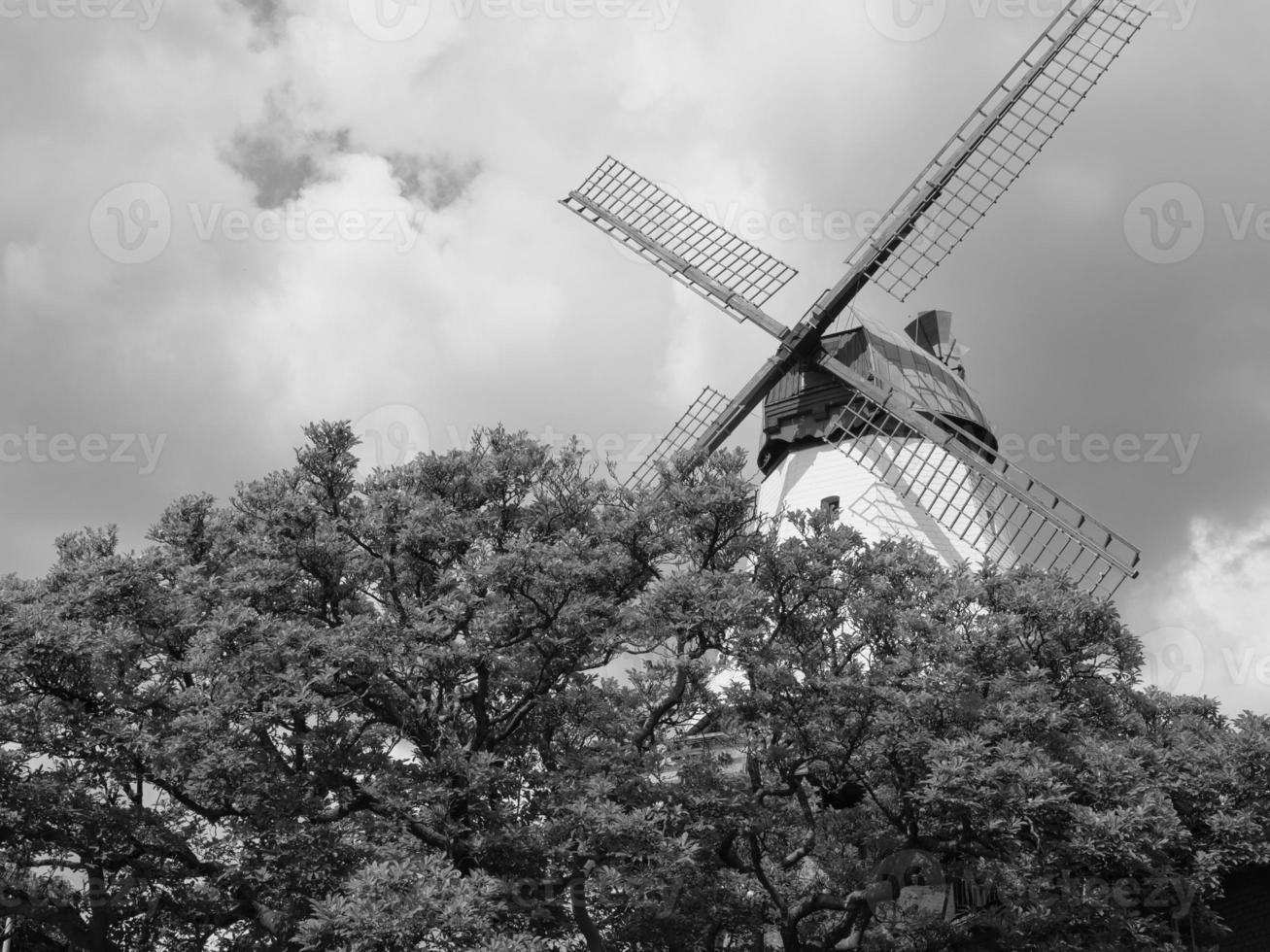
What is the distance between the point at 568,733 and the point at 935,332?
1876 cm

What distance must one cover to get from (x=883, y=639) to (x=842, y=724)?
1.74 meters

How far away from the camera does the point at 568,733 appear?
56.0 feet

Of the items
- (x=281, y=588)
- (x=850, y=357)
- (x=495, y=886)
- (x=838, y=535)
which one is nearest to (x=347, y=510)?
(x=281, y=588)

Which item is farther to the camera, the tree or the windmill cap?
the windmill cap

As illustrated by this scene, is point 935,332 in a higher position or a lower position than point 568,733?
higher

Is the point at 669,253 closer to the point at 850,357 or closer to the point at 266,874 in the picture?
the point at 850,357

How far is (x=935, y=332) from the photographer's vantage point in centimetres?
3144

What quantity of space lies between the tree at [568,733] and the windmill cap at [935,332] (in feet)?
49.1

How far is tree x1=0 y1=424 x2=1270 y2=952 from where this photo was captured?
1444 centimetres

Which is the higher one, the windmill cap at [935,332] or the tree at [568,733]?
the windmill cap at [935,332]

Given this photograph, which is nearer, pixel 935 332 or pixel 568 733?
pixel 568 733

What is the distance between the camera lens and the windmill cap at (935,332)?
3130cm

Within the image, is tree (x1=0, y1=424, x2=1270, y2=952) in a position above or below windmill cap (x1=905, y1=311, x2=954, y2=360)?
below

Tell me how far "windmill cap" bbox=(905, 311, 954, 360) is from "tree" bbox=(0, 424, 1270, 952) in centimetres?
1497
